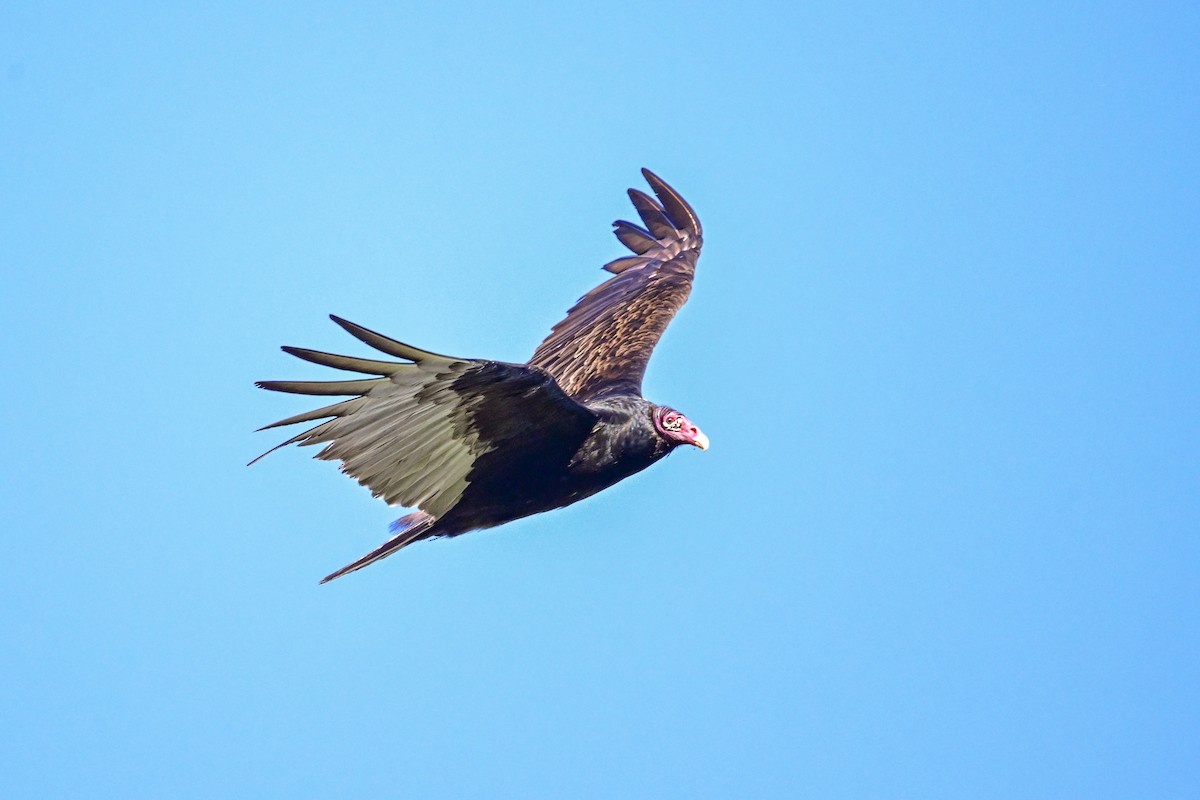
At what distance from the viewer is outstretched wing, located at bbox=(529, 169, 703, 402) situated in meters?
9.12

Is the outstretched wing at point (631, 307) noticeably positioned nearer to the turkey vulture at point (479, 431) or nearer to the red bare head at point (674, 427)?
the turkey vulture at point (479, 431)

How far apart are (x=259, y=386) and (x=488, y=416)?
4.94 ft

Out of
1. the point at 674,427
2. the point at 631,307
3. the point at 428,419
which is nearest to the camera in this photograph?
the point at 428,419

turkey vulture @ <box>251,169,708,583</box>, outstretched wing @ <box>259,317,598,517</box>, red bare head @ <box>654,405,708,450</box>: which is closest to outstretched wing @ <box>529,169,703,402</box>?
turkey vulture @ <box>251,169,708,583</box>

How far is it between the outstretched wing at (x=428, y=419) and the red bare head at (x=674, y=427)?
0.54 meters

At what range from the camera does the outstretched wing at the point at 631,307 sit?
9125mm

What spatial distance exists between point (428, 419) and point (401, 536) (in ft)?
3.16

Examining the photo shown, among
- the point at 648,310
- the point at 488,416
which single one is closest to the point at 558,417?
the point at 488,416

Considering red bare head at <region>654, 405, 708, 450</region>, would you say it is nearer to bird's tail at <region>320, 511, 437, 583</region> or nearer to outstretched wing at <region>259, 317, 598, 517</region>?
outstretched wing at <region>259, 317, 598, 517</region>

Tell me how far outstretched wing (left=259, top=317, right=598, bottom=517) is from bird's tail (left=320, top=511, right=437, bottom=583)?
129 mm

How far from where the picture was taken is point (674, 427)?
7.89 meters

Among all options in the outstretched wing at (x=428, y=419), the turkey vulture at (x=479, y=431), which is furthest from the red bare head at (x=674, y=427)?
the outstretched wing at (x=428, y=419)

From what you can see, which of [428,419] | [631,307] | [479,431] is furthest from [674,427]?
[631,307]

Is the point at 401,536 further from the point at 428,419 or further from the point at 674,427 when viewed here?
the point at 674,427
